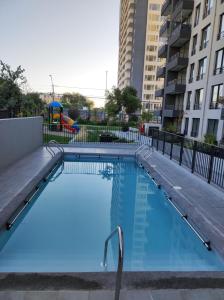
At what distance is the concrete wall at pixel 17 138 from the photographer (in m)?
7.97

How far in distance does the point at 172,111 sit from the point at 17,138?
1733 centimetres

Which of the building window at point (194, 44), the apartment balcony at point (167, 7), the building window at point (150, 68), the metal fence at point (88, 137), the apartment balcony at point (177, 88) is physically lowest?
the metal fence at point (88, 137)

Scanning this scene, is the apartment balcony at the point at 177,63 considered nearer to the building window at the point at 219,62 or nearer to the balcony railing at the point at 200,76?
the balcony railing at the point at 200,76

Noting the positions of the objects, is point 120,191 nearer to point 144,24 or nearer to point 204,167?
point 204,167

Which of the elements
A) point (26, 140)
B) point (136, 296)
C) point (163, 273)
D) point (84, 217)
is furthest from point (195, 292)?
point (26, 140)

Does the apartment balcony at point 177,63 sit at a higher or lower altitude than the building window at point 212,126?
higher

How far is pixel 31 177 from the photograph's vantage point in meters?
7.43

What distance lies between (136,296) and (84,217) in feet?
11.8

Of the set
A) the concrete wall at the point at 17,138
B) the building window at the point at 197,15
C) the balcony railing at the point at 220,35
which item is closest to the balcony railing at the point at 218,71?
the balcony railing at the point at 220,35

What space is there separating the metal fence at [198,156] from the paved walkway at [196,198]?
0.30 meters

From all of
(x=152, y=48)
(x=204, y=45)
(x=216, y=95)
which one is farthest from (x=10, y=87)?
(x=152, y=48)

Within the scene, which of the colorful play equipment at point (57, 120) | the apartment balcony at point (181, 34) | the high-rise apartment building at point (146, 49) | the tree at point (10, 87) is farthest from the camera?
the high-rise apartment building at point (146, 49)

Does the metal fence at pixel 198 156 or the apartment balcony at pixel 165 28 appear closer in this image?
the metal fence at pixel 198 156

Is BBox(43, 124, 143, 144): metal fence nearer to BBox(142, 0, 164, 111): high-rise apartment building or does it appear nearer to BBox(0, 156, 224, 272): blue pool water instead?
BBox(0, 156, 224, 272): blue pool water
